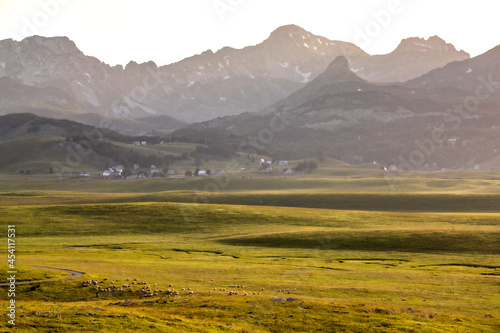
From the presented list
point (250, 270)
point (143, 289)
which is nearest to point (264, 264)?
point (250, 270)

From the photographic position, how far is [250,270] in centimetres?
5712

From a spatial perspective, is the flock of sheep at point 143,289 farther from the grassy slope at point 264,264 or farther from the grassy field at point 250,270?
the grassy slope at point 264,264

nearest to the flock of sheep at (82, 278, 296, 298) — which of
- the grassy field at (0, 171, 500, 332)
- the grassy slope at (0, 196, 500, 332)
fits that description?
the grassy field at (0, 171, 500, 332)

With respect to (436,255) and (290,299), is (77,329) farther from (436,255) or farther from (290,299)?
(436,255)

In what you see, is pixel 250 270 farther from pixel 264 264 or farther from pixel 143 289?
pixel 143 289

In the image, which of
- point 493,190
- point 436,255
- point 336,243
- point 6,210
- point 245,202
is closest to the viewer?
point 436,255

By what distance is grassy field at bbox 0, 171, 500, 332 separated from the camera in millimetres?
34594

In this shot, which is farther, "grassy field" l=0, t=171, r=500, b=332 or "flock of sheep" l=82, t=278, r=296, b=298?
"flock of sheep" l=82, t=278, r=296, b=298

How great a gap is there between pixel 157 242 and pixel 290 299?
50.2m

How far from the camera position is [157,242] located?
86625mm

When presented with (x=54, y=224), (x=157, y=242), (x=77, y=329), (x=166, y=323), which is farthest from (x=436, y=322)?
(x=54, y=224)

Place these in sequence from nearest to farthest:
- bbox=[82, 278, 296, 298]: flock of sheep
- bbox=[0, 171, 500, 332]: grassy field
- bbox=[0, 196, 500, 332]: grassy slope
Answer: bbox=[0, 171, 500, 332]: grassy field, bbox=[0, 196, 500, 332]: grassy slope, bbox=[82, 278, 296, 298]: flock of sheep

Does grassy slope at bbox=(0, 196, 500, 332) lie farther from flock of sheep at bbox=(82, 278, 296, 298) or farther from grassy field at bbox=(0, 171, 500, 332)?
flock of sheep at bbox=(82, 278, 296, 298)

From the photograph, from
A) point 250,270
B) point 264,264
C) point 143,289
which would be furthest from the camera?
point 264,264
